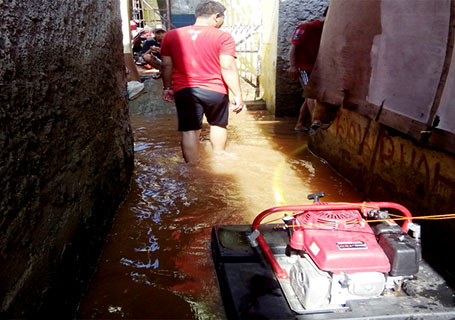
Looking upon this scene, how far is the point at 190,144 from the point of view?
442 centimetres

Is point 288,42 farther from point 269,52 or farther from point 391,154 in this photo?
point 391,154

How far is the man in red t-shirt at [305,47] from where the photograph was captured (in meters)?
5.91

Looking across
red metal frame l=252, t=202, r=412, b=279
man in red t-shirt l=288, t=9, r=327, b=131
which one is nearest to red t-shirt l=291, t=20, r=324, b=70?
man in red t-shirt l=288, t=9, r=327, b=131

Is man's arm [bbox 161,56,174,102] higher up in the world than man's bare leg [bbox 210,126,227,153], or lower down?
higher up

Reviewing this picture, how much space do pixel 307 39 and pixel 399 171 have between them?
136 inches

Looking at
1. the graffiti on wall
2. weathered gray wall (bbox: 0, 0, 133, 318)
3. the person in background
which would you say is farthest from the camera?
the person in background

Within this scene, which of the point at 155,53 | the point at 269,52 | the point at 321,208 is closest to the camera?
the point at 321,208

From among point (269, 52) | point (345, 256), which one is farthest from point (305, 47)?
point (345, 256)

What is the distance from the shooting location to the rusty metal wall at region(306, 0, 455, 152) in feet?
8.07

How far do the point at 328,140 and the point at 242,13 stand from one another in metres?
8.89

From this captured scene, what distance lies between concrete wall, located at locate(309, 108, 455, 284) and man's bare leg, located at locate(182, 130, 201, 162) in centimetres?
174

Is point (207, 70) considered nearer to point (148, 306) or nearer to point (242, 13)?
point (148, 306)

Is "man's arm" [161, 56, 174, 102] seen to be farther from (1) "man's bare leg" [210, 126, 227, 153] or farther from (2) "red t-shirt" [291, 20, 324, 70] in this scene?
(2) "red t-shirt" [291, 20, 324, 70]

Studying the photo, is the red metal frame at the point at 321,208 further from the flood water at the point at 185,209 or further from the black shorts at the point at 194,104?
the black shorts at the point at 194,104
